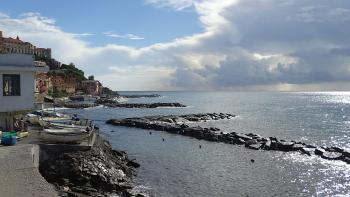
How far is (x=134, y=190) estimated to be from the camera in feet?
78.3

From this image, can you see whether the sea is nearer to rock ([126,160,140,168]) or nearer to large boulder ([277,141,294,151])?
rock ([126,160,140,168])

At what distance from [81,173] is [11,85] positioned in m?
10.4

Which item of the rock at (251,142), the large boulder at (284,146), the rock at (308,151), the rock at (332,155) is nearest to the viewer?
the rock at (332,155)

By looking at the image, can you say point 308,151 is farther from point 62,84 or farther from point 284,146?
point 62,84

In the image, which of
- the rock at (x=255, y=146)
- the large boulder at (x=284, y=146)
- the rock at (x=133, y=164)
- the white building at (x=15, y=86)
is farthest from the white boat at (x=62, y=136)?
the large boulder at (x=284, y=146)

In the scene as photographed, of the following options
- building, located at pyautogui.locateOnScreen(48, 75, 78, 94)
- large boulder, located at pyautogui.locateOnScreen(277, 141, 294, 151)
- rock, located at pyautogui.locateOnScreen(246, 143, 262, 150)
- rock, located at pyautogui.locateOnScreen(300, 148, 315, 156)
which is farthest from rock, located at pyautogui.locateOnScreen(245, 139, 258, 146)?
building, located at pyautogui.locateOnScreen(48, 75, 78, 94)

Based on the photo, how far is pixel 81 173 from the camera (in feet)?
74.9

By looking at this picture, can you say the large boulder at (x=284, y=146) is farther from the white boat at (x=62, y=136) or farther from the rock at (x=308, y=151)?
the white boat at (x=62, y=136)

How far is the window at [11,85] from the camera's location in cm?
2937

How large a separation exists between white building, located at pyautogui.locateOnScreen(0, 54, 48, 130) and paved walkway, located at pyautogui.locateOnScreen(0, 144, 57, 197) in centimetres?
816

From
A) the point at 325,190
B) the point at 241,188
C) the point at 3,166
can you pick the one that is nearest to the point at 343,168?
the point at 325,190

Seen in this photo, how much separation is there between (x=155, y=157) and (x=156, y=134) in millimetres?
18799

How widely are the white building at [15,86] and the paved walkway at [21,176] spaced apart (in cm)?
816

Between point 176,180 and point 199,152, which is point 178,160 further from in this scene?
point 176,180
